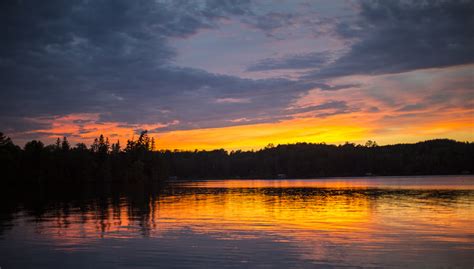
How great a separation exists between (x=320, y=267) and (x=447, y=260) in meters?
7.43

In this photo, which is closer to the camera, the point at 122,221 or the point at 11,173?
the point at 122,221

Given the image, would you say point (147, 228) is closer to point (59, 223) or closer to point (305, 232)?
point (59, 223)

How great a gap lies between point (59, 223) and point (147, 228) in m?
10.5

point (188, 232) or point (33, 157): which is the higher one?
point (33, 157)

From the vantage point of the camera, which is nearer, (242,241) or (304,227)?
(242,241)

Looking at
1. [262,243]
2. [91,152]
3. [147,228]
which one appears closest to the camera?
[262,243]

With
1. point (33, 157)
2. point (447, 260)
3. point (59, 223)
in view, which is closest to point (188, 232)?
point (59, 223)

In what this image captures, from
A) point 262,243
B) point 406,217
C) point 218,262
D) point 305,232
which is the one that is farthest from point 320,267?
point 406,217

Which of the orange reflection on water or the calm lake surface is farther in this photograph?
the orange reflection on water

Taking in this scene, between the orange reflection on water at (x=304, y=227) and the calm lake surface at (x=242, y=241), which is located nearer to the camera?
the calm lake surface at (x=242, y=241)

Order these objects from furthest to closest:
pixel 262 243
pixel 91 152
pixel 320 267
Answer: pixel 91 152, pixel 262 243, pixel 320 267

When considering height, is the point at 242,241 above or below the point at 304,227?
above

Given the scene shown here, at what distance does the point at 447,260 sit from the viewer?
22969 millimetres

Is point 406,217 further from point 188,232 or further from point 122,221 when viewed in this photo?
point 122,221
